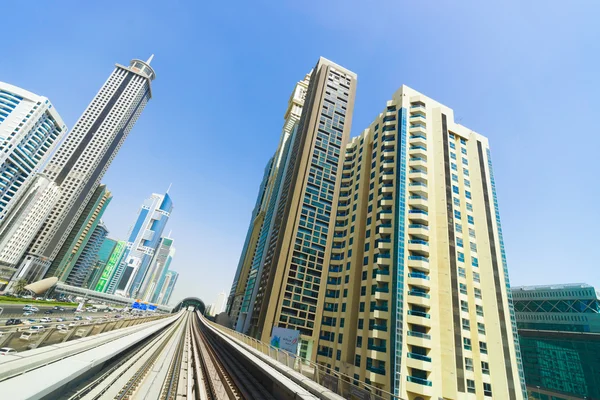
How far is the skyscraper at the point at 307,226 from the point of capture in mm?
56875

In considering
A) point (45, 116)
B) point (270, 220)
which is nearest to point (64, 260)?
point (45, 116)

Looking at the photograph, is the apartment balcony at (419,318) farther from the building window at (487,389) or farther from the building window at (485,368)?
the building window at (487,389)

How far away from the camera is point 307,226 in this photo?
6481 centimetres

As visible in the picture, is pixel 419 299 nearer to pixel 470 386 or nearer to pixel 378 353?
pixel 378 353

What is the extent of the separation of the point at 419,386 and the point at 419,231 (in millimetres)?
20108

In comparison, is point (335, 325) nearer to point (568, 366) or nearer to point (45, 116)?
point (568, 366)

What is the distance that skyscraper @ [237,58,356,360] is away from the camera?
187 feet

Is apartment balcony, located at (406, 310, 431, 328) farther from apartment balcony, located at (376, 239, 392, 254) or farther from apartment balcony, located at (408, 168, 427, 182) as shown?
apartment balcony, located at (408, 168, 427, 182)

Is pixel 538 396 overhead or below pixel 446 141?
below

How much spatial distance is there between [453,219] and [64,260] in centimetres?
18463

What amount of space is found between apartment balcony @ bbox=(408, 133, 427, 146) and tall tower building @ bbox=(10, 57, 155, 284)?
15890cm

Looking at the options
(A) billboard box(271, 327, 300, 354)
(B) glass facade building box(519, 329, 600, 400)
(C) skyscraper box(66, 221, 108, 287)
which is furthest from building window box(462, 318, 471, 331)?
(C) skyscraper box(66, 221, 108, 287)

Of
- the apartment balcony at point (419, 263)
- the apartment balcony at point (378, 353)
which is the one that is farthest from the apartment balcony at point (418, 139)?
the apartment balcony at point (378, 353)

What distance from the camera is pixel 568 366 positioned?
64875mm
